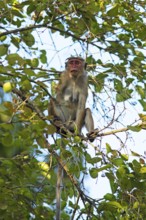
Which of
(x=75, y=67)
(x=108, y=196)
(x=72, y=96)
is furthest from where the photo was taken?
(x=72, y=96)

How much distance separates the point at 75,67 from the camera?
8688 millimetres

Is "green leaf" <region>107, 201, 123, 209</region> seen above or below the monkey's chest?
below

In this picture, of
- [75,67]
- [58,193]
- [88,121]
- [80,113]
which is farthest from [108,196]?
[75,67]

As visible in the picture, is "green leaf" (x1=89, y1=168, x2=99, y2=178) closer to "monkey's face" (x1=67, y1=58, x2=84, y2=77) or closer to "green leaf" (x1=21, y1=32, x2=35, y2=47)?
"green leaf" (x1=21, y1=32, x2=35, y2=47)

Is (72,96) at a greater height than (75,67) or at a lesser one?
lesser

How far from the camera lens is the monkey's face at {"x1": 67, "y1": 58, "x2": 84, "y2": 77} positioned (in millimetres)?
8603

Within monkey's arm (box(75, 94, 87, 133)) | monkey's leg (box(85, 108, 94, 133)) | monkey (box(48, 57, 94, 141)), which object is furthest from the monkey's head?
monkey's leg (box(85, 108, 94, 133))

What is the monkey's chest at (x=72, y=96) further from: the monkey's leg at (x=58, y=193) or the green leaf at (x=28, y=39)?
the monkey's leg at (x=58, y=193)

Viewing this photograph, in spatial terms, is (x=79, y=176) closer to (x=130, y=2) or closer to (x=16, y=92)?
(x=16, y=92)

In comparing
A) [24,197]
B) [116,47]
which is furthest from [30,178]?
[116,47]

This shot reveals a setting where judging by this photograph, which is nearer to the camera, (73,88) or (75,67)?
(75,67)

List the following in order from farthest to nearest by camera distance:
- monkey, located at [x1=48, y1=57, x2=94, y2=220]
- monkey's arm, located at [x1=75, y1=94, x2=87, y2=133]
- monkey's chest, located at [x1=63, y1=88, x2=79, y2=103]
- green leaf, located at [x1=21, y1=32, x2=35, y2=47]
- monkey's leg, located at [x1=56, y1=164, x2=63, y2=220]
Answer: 1. monkey's chest, located at [x1=63, y1=88, x2=79, y2=103]
2. monkey, located at [x1=48, y1=57, x2=94, y2=220]
3. monkey's arm, located at [x1=75, y1=94, x2=87, y2=133]
4. green leaf, located at [x1=21, y1=32, x2=35, y2=47]
5. monkey's leg, located at [x1=56, y1=164, x2=63, y2=220]

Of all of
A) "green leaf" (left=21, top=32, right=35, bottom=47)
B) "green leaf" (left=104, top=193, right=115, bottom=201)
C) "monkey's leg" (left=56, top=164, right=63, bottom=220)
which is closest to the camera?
→ "green leaf" (left=104, top=193, right=115, bottom=201)

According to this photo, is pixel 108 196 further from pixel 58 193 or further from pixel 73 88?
pixel 73 88
